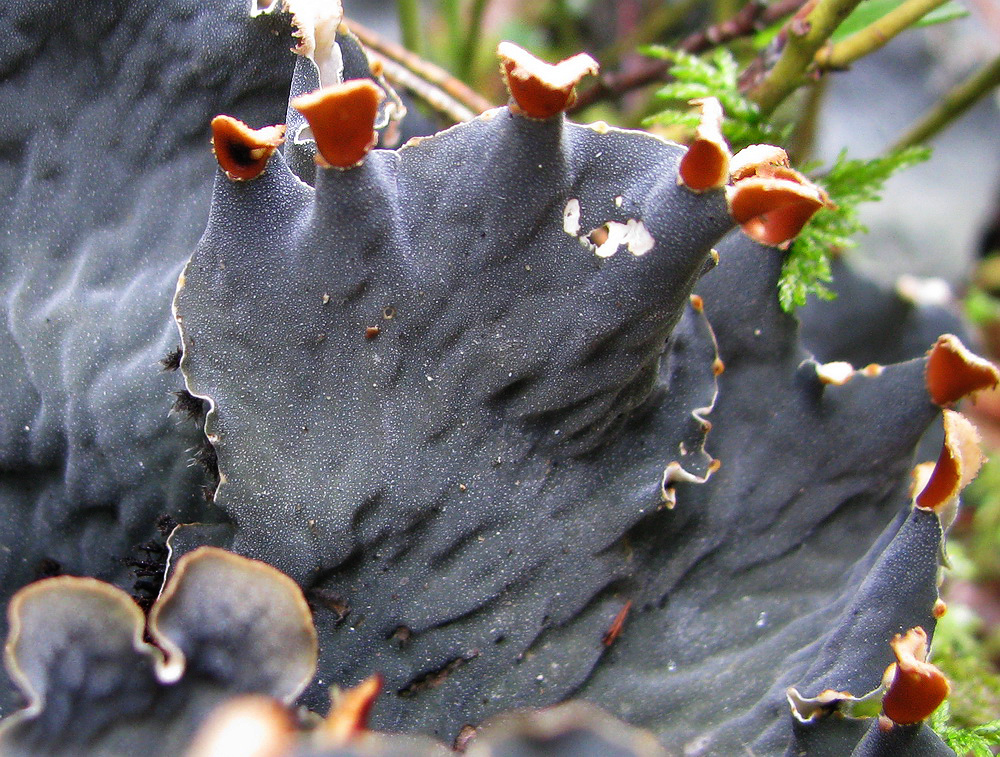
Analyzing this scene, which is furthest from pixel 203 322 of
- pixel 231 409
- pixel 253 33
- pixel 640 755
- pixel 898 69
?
pixel 898 69

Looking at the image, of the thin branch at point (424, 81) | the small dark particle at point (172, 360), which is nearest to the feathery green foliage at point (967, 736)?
the small dark particle at point (172, 360)

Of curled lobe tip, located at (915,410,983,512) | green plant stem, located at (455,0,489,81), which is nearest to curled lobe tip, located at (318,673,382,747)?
curled lobe tip, located at (915,410,983,512)

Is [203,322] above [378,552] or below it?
above

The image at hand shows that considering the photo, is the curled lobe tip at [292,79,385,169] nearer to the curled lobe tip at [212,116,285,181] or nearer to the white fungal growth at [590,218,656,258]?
the curled lobe tip at [212,116,285,181]

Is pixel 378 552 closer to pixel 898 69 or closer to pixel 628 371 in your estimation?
Answer: pixel 628 371

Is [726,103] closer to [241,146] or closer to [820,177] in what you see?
[820,177]

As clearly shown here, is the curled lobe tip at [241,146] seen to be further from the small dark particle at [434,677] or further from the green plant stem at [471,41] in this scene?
the green plant stem at [471,41]
